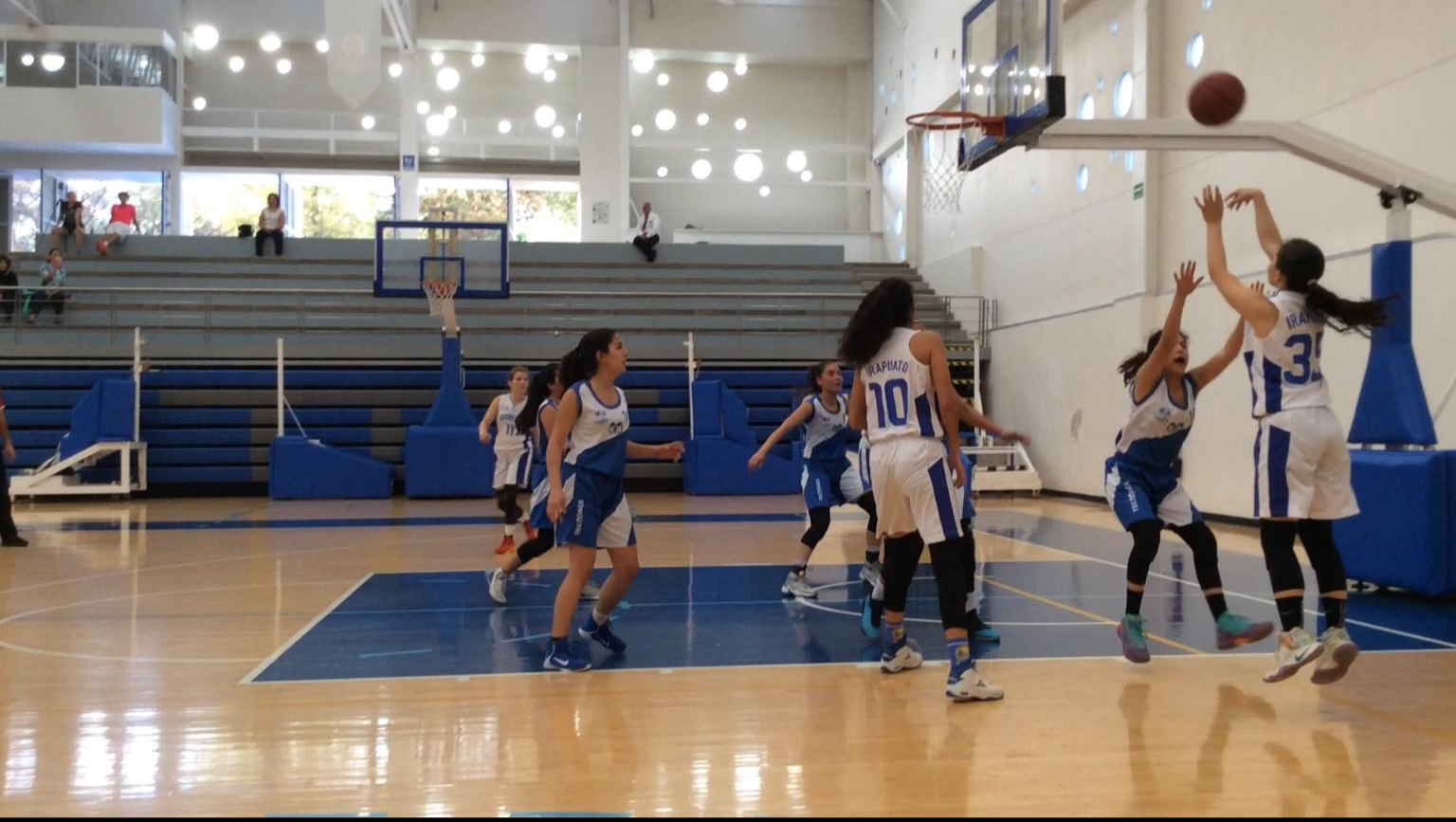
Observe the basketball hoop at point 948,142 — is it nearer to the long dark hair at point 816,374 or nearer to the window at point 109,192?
the long dark hair at point 816,374

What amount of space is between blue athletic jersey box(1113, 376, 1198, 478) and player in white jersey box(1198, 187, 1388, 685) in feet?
2.25

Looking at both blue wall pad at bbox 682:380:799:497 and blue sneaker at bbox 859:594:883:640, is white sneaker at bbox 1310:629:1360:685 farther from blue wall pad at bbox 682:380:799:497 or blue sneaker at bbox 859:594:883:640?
blue wall pad at bbox 682:380:799:497

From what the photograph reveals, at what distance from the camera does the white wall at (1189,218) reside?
947 centimetres

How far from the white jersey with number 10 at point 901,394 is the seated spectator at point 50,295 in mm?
17235

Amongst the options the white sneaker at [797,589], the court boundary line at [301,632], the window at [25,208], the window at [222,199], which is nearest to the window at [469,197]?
the window at [222,199]

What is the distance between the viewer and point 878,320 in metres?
4.88

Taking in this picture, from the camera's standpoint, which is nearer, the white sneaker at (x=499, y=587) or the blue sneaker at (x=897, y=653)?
the blue sneaker at (x=897, y=653)

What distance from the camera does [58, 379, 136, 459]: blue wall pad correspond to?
1577cm

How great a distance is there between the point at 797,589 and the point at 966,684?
9.38ft

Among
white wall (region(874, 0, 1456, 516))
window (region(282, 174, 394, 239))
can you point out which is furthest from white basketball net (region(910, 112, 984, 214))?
window (region(282, 174, 394, 239))

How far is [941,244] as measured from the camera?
2183cm

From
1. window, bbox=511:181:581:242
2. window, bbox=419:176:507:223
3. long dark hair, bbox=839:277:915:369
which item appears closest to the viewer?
long dark hair, bbox=839:277:915:369

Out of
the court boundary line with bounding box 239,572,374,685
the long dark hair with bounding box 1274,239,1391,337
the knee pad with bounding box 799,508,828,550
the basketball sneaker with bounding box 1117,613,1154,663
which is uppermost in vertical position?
the long dark hair with bounding box 1274,239,1391,337

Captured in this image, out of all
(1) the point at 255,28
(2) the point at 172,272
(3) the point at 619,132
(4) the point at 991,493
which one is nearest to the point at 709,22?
(3) the point at 619,132
